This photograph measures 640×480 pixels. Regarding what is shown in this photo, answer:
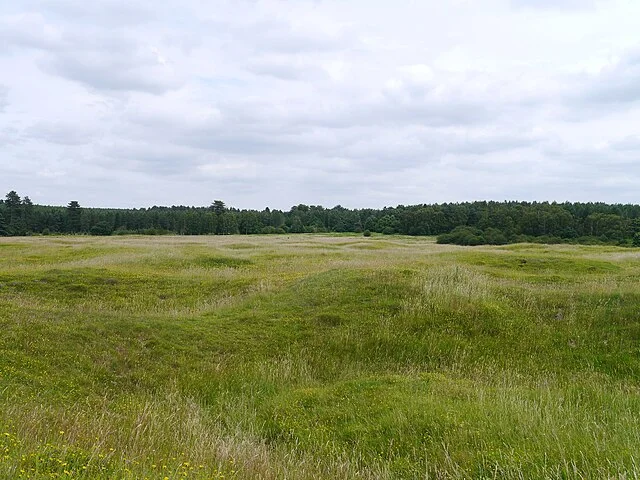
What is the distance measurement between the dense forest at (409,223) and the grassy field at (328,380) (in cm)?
7614

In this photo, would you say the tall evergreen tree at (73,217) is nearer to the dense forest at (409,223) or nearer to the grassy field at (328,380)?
the dense forest at (409,223)

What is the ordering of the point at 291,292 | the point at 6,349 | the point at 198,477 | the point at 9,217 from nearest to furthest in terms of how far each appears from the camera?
the point at 198,477 < the point at 6,349 < the point at 291,292 < the point at 9,217

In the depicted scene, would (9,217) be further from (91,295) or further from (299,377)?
(299,377)

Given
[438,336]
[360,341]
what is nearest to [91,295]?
[360,341]

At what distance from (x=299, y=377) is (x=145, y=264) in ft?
87.5

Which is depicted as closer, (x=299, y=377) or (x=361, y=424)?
(x=361, y=424)

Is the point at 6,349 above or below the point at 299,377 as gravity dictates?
above

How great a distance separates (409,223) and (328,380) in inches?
4717

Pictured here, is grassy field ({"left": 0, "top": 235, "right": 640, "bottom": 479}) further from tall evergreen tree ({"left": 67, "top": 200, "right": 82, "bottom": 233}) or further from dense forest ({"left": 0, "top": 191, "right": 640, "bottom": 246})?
tall evergreen tree ({"left": 67, "top": 200, "right": 82, "bottom": 233})

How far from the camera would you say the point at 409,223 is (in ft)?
427

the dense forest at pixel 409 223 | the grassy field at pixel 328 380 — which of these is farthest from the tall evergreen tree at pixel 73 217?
the grassy field at pixel 328 380

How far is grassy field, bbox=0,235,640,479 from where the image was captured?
7180 millimetres

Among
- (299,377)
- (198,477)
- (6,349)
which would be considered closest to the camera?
(198,477)

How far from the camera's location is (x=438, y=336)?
1608 centimetres
